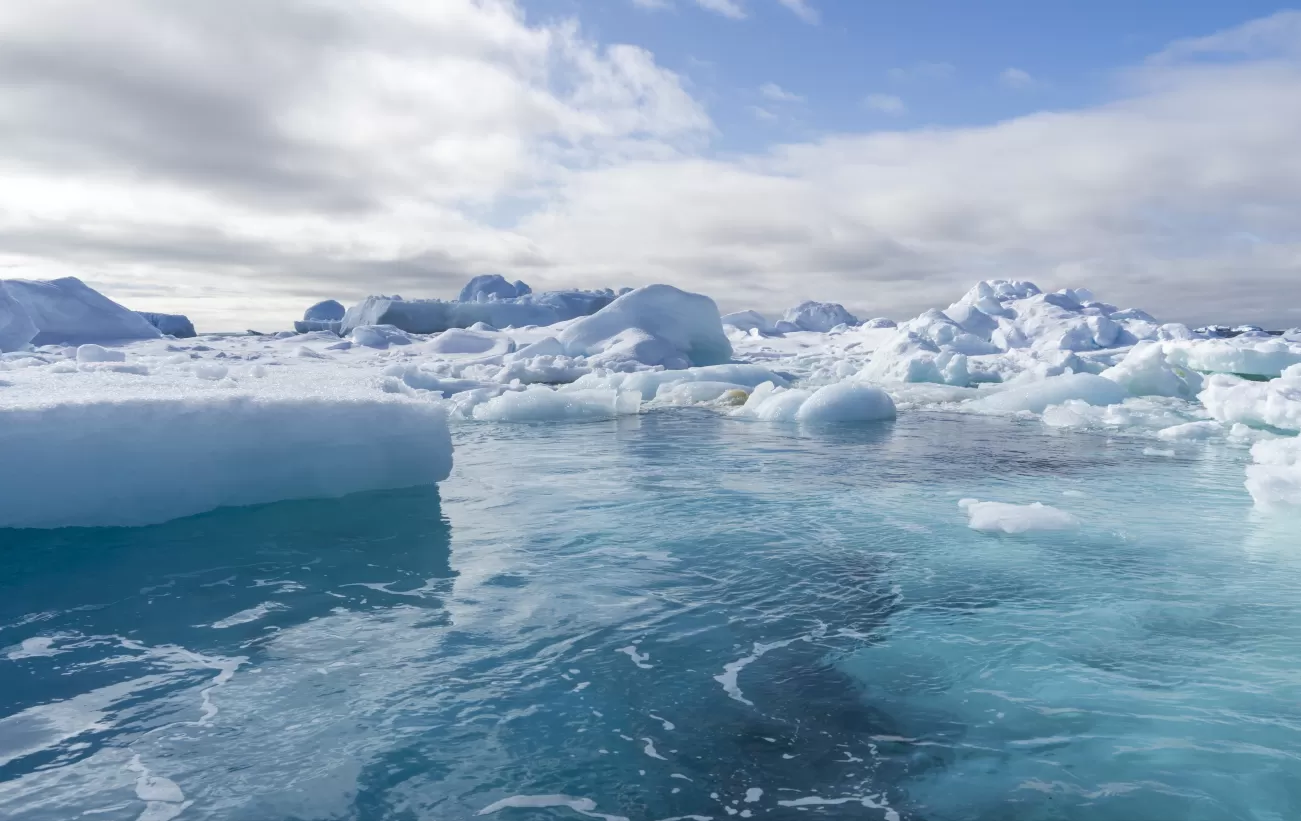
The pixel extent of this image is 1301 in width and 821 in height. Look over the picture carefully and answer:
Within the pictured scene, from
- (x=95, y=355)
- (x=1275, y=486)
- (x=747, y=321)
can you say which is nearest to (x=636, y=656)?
(x=1275, y=486)

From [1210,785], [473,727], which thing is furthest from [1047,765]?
[473,727]

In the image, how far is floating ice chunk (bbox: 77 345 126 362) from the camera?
64.1 ft

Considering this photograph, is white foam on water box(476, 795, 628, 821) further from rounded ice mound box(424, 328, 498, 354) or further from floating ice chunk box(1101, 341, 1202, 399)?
rounded ice mound box(424, 328, 498, 354)

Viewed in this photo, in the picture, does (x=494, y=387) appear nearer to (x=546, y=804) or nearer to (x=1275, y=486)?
(x=1275, y=486)

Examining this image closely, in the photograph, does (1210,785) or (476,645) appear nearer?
(1210,785)

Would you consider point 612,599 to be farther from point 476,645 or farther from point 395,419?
point 395,419

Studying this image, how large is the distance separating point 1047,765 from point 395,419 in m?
5.76

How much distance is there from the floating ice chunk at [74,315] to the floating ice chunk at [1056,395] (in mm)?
28273

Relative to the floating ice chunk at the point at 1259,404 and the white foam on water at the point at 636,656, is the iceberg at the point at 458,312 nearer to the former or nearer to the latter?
the floating ice chunk at the point at 1259,404

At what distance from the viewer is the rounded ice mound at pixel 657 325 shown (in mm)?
25938

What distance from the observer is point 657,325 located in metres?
26.6

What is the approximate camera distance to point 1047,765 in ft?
9.89

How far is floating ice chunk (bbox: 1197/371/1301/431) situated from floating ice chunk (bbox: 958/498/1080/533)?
9838mm

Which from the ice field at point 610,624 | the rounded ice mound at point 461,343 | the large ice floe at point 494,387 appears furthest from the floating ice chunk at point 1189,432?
the rounded ice mound at point 461,343
